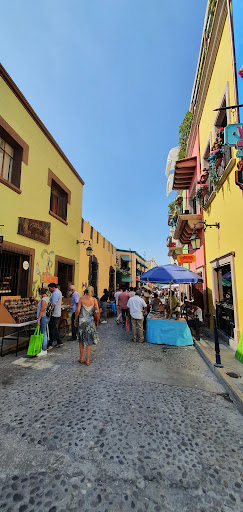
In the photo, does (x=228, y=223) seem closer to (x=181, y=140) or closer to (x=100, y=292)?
(x=181, y=140)

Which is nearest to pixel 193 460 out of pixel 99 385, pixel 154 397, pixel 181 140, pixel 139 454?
pixel 139 454

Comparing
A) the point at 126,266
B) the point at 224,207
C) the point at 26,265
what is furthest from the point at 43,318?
the point at 126,266

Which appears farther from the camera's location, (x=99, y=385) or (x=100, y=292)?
(x=100, y=292)

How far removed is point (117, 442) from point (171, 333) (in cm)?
493

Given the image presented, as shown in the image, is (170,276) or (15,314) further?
(170,276)

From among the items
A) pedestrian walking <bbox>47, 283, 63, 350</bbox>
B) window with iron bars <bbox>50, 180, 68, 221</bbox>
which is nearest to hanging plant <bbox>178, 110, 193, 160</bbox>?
window with iron bars <bbox>50, 180, 68, 221</bbox>

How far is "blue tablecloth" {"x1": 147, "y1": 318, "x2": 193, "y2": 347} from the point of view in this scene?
711 cm

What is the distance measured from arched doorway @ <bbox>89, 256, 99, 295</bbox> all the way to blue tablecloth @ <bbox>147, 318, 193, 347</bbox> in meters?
9.21

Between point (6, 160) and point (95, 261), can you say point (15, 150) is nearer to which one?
point (6, 160)

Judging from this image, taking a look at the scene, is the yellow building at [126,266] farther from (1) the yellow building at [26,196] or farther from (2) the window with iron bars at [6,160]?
(2) the window with iron bars at [6,160]

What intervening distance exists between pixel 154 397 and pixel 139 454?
1270 mm

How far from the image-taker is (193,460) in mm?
2312

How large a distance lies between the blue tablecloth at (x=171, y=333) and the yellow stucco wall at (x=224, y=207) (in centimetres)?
174

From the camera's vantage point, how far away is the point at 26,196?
7.85 meters
